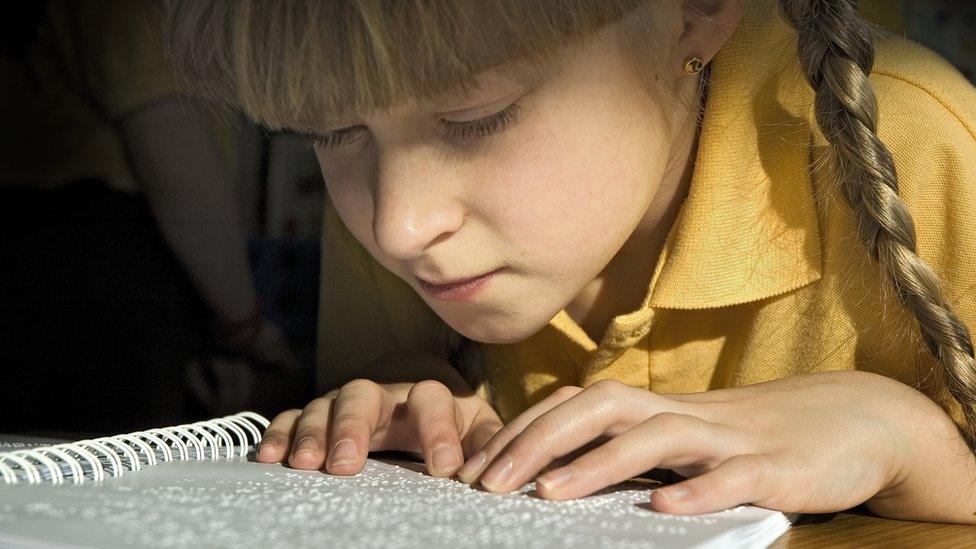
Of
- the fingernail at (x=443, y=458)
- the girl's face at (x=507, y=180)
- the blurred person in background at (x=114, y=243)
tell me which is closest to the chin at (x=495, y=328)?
the girl's face at (x=507, y=180)

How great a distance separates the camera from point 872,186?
71 cm

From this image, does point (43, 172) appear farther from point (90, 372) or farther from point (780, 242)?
point (780, 242)

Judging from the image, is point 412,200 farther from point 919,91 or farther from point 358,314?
point 358,314

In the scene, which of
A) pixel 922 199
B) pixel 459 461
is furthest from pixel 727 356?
pixel 459 461

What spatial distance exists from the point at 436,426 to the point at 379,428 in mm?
92

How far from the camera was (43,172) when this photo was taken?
4.46ft

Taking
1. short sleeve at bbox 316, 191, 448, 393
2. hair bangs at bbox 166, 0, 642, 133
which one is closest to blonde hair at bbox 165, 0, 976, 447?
hair bangs at bbox 166, 0, 642, 133

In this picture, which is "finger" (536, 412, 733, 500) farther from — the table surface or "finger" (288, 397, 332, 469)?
"finger" (288, 397, 332, 469)

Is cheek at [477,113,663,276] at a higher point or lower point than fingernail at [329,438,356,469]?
higher

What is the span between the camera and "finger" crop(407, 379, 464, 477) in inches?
27.3

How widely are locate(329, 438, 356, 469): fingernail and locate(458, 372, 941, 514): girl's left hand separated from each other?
9cm

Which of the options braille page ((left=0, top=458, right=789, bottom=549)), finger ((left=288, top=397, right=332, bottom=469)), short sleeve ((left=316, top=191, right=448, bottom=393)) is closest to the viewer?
braille page ((left=0, top=458, right=789, bottom=549))

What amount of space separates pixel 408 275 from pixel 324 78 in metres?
0.19

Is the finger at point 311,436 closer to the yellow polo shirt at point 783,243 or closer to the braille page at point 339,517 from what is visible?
the braille page at point 339,517
